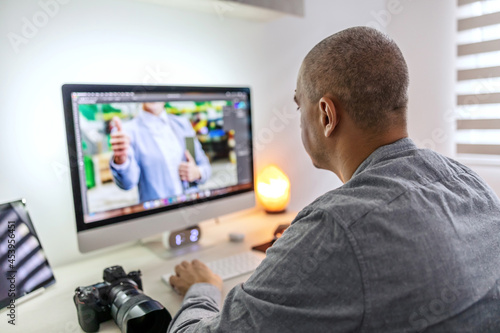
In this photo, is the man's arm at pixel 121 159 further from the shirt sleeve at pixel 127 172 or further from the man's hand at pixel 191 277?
the man's hand at pixel 191 277

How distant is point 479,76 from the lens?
176 cm

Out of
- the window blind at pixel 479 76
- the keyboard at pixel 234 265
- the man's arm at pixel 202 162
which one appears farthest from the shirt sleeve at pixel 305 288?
the window blind at pixel 479 76

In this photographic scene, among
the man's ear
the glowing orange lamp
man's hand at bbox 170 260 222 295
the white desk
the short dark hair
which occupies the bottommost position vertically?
the white desk

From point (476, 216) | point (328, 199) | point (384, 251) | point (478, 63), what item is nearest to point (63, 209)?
point (328, 199)

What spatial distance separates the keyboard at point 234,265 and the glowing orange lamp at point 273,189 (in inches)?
20.1

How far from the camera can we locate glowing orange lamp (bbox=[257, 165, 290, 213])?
69.2 inches

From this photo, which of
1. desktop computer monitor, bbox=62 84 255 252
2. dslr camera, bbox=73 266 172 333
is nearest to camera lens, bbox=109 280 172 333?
dslr camera, bbox=73 266 172 333

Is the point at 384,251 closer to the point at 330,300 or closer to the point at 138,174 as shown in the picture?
the point at 330,300

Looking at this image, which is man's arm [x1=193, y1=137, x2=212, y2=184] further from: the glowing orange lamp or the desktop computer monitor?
the glowing orange lamp

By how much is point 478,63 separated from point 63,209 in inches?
75.5

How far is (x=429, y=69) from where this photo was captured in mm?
1880

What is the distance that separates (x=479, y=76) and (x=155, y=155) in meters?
1.55

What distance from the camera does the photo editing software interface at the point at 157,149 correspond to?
1.12 meters

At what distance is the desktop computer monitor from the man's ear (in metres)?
0.67
